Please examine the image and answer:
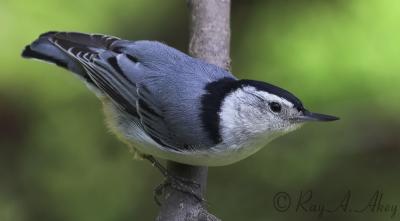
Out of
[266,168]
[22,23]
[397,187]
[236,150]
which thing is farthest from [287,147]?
[22,23]

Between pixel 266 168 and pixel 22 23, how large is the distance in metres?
1.38

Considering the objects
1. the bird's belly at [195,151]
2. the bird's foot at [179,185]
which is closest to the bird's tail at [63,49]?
the bird's belly at [195,151]

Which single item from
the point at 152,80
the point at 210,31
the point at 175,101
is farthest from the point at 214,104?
the point at 210,31

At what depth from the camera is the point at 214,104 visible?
9.16ft

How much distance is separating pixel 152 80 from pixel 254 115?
1.33 ft

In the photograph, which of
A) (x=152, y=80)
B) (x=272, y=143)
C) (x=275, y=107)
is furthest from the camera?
(x=272, y=143)

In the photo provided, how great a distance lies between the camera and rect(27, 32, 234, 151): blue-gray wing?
2789 mm

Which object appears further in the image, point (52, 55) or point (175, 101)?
point (52, 55)

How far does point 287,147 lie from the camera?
364 cm

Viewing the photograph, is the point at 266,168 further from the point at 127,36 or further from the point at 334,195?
the point at 127,36

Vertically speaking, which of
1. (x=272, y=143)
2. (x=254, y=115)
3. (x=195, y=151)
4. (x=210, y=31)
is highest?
(x=210, y=31)

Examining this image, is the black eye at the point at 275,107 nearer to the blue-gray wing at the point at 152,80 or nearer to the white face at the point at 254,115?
the white face at the point at 254,115

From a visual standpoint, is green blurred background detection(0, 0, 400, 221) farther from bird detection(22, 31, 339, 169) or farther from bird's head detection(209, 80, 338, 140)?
bird's head detection(209, 80, 338, 140)

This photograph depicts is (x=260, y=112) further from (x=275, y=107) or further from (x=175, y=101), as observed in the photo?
(x=175, y=101)
